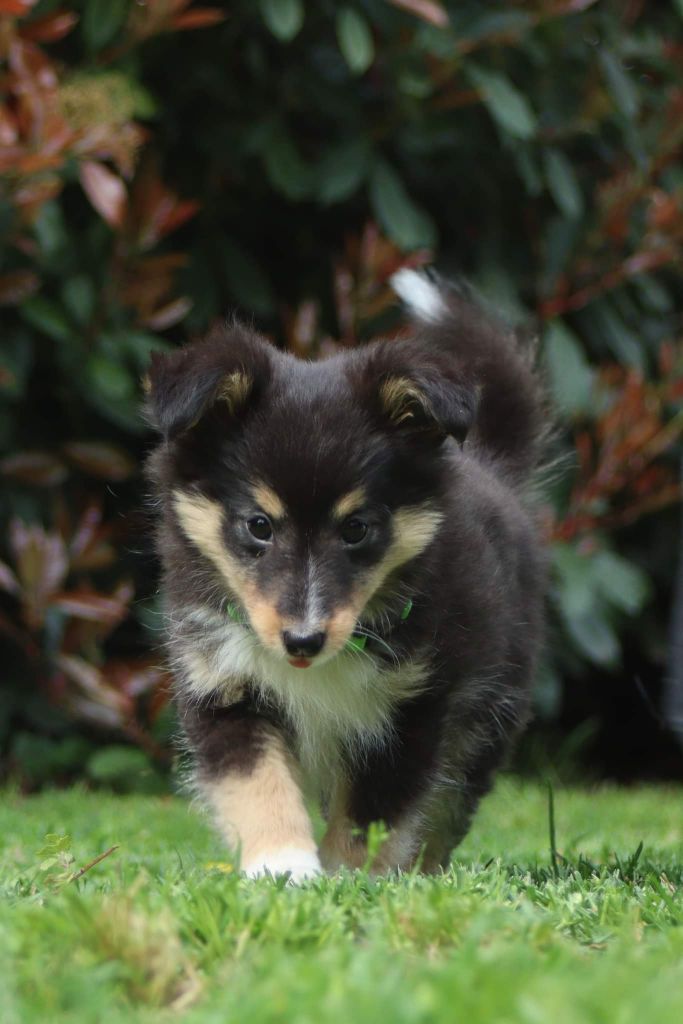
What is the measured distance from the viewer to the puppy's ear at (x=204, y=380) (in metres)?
3.47

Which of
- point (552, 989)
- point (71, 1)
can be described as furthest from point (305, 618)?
point (71, 1)

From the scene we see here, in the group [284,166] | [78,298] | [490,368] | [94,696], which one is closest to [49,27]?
[78,298]

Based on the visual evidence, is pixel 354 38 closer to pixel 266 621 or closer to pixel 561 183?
pixel 561 183

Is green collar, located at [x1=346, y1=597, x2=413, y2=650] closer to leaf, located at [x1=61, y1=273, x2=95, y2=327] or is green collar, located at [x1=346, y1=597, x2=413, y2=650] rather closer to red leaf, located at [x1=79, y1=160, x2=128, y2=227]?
red leaf, located at [x1=79, y1=160, x2=128, y2=227]

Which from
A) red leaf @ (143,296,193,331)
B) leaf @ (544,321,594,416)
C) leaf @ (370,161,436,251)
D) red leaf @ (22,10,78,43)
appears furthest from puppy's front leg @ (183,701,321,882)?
leaf @ (544,321,594,416)

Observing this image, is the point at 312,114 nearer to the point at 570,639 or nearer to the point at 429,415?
the point at 570,639

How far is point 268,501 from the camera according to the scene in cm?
359

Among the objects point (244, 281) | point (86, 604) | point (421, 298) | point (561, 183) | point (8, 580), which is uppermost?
point (421, 298)

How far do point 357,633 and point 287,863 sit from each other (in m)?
0.62

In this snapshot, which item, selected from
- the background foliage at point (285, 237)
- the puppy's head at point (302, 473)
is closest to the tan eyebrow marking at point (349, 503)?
the puppy's head at point (302, 473)

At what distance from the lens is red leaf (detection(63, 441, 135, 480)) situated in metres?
6.20

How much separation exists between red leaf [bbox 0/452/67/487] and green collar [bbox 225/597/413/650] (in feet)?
8.12

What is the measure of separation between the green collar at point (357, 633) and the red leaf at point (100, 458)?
2.48 m

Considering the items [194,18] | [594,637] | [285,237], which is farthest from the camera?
[285,237]
